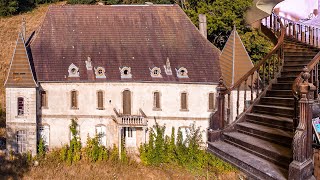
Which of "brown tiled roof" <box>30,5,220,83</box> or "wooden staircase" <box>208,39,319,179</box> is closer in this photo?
"wooden staircase" <box>208,39,319,179</box>

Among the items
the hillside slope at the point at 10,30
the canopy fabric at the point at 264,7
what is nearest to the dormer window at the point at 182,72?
the canopy fabric at the point at 264,7

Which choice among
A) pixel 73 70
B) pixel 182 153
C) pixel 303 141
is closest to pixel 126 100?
pixel 73 70

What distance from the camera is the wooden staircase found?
6.91 metres

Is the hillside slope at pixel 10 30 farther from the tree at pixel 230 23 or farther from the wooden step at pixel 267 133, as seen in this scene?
the wooden step at pixel 267 133

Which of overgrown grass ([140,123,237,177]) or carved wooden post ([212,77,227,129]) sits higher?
carved wooden post ([212,77,227,129])

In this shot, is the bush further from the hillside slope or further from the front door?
the hillside slope

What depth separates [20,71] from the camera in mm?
25656

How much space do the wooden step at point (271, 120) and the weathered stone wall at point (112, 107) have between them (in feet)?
56.8

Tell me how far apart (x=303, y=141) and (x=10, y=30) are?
53365mm

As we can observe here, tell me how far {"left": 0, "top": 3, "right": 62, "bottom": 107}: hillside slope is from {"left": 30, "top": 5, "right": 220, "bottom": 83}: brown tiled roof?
48.5ft

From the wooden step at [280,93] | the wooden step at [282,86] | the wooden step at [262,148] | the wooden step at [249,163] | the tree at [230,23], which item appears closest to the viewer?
the wooden step at [249,163]

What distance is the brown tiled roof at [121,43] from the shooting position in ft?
89.2

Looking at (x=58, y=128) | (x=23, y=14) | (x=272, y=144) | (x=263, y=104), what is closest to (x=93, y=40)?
(x=58, y=128)

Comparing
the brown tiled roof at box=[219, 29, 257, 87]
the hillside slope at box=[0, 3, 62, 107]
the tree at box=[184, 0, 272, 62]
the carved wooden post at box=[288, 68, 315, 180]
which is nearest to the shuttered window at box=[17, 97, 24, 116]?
the brown tiled roof at box=[219, 29, 257, 87]
